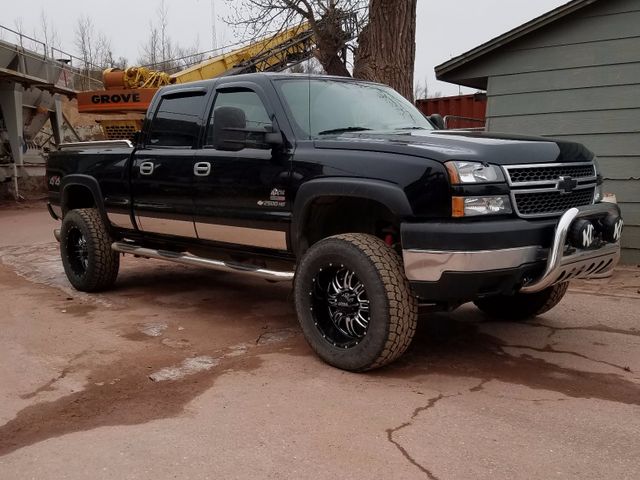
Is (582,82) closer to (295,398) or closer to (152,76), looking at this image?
(295,398)

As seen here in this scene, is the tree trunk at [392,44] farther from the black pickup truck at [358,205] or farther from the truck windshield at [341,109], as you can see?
the truck windshield at [341,109]

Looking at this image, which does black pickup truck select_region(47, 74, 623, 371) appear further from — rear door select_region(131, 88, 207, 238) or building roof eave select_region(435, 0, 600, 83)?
building roof eave select_region(435, 0, 600, 83)

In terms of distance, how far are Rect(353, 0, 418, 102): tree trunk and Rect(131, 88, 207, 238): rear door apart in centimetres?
420

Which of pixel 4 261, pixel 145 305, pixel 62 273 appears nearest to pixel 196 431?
pixel 145 305

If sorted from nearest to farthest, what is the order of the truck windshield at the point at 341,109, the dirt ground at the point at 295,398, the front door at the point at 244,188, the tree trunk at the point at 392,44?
the dirt ground at the point at 295,398 → the front door at the point at 244,188 → the truck windshield at the point at 341,109 → the tree trunk at the point at 392,44

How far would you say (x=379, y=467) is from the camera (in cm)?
290

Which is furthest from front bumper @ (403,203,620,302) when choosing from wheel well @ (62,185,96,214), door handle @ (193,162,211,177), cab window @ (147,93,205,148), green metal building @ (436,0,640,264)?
green metal building @ (436,0,640,264)

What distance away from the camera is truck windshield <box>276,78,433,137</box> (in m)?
4.80

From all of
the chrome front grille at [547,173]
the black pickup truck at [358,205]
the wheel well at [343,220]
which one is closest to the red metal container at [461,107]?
the black pickup truck at [358,205]

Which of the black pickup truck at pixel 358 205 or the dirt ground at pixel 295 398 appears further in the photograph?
the black pickup truck at pixel 358 205

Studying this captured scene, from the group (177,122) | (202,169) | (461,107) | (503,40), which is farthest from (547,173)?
(461,107)

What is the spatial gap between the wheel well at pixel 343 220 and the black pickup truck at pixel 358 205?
11 millimetres

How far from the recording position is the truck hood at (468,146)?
3.81 metres

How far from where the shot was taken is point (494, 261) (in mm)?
3688
